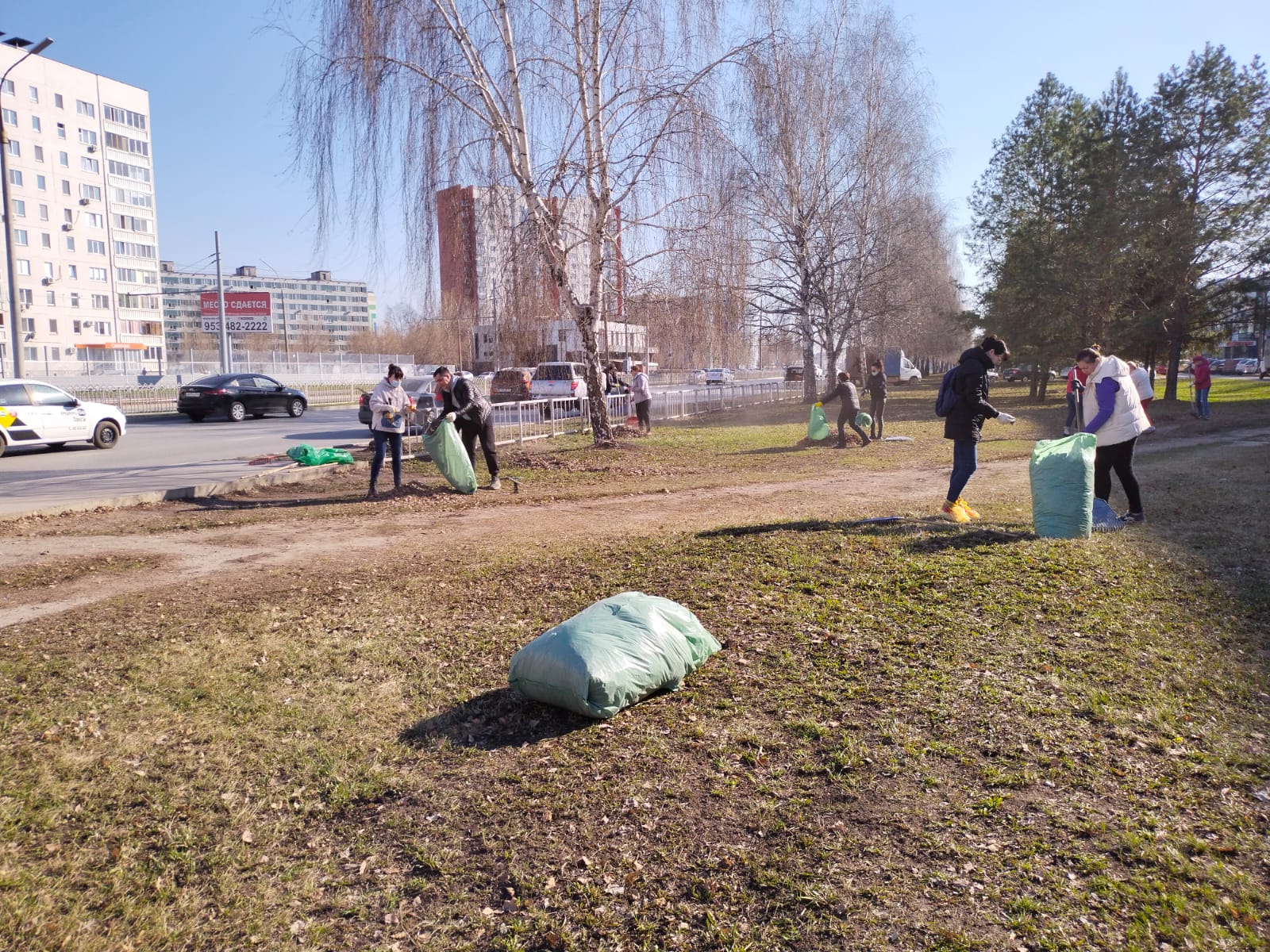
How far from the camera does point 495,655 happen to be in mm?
5652

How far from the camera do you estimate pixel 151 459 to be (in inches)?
675

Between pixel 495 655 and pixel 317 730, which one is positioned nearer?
pixel 317 730

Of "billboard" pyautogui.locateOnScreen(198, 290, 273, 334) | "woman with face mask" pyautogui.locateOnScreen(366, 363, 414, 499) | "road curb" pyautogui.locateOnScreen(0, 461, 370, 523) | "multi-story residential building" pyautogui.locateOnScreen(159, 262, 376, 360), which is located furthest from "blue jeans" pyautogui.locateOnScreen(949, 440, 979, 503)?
"multi-story residential building" pyautogui.locateOnScreen(159, 262, 376, 360)

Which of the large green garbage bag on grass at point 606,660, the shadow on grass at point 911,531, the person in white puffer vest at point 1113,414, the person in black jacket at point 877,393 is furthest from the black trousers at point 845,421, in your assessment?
the large green garbage bag on grass at point 606,660

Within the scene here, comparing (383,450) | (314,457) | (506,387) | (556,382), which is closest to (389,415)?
(383,450)

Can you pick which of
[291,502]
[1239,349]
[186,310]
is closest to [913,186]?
[291,502]

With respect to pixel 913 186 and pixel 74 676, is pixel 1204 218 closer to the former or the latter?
pixel 913 186

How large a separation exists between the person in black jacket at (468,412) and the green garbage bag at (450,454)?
20 cm

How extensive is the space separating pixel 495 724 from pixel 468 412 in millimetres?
7796

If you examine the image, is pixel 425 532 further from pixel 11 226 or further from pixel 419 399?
pixel 11 226

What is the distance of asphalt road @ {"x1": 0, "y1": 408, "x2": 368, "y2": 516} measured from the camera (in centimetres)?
1272

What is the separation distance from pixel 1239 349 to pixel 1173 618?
110m

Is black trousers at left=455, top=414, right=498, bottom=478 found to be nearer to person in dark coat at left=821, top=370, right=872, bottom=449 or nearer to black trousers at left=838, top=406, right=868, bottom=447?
person in dark coat at left=821, top=370, right=872, bottom=449

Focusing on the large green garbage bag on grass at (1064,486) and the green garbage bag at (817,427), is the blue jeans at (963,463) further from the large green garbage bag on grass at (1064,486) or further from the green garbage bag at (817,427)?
the green garbage bag at (817,427)
